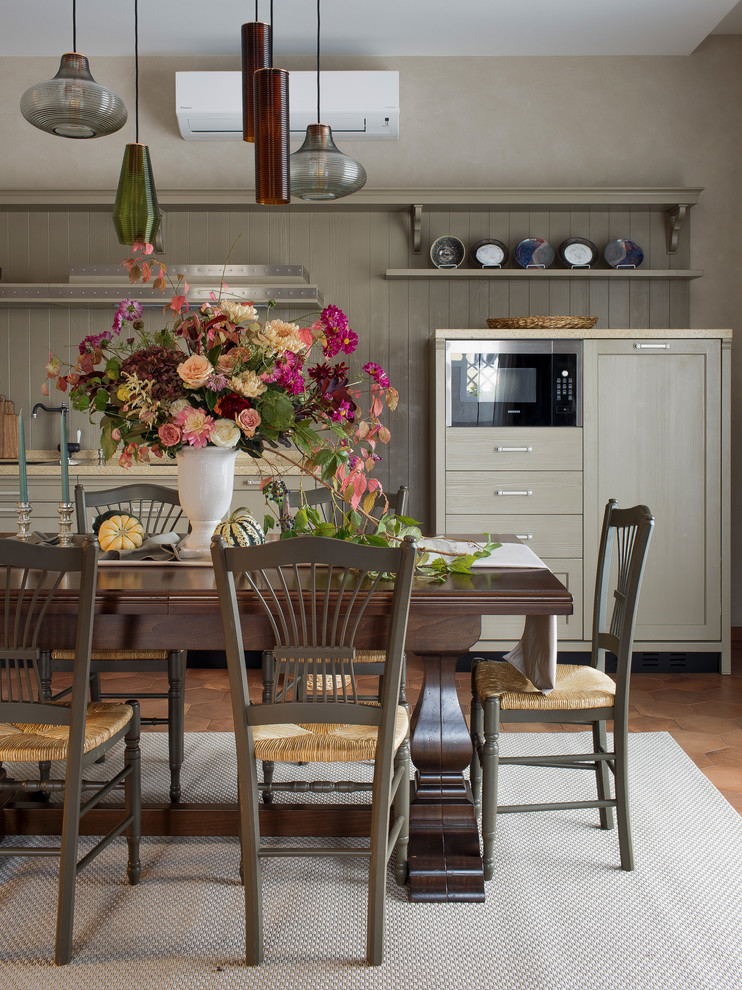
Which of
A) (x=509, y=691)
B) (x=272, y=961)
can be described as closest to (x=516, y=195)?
(x=509, y=691)

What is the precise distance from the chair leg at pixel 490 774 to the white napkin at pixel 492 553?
356 mm

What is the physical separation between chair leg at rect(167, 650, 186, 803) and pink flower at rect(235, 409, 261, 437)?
75 centimetres

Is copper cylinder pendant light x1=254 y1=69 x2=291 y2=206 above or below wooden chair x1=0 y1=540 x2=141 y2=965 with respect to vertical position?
above

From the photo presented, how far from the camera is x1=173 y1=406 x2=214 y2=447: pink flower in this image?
2037 mm

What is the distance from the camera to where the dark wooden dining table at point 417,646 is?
180 cm

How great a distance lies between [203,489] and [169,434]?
0.21 meters

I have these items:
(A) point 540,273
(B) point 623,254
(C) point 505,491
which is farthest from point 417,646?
(B) point 623,254

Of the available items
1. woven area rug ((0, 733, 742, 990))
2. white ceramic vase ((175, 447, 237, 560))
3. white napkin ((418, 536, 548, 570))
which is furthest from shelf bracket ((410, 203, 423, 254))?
woven area rug ((0, 733, 742, 990))

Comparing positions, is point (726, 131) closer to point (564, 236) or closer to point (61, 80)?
point (564, 236)

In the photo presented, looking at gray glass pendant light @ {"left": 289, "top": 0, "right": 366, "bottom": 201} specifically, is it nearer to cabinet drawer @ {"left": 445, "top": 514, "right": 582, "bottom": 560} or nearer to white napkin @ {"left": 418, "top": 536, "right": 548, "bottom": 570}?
white napkin @ {"left": 418, "top": 536, "right": 548, "bottom": 570}

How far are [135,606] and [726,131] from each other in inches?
163

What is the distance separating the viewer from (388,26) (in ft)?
13.3

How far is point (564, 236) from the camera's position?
14.5 feet

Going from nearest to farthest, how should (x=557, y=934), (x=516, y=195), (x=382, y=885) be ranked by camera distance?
(x=382, y=885)
(x=557, y=934)
(x=516, y=195)
